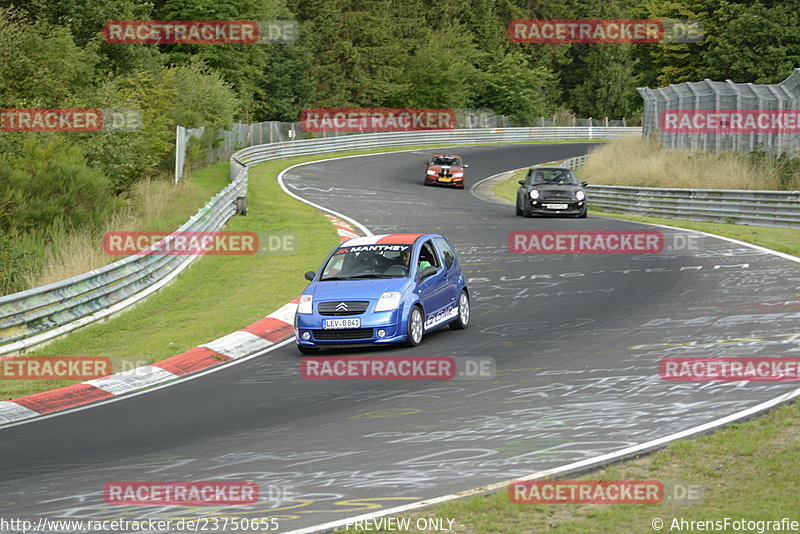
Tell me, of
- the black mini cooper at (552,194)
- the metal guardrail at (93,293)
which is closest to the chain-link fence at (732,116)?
the black mini cooper at (552,194)

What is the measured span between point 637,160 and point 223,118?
790 inches

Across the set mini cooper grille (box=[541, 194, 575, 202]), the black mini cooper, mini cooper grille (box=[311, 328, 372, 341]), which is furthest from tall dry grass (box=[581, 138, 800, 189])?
mini cooper grille (box=[311, 328, 372, 341])

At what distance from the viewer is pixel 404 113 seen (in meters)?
82.1

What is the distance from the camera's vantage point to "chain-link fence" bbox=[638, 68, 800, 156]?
31.6m

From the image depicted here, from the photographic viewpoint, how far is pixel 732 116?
33.9 meters

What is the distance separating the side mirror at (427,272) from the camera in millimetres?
13972

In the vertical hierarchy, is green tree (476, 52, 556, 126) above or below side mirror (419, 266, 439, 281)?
above

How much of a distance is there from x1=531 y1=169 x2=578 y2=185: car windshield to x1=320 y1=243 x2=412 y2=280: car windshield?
631 inches

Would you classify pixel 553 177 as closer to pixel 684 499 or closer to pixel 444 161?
pixel 444 161

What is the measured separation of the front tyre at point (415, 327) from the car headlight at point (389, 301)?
26 cm

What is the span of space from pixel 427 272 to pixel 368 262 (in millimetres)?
876

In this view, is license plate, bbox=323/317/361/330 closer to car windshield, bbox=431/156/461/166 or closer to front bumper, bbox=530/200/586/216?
front bumper, bbox=530/200/586/216

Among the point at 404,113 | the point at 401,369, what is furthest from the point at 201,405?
the point at 404,113

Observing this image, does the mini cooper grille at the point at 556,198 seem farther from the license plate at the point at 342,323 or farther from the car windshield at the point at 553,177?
the license plate at the point at 342,323
